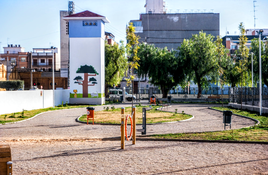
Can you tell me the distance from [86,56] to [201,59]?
17.5 meters

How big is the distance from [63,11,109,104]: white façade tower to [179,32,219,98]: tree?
14.9 m

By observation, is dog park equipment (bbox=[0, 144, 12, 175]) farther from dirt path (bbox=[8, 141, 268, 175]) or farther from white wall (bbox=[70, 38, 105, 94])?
white wall (bbox=[70, 38, 105, 94])

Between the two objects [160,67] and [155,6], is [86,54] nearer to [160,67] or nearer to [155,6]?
[160,67]

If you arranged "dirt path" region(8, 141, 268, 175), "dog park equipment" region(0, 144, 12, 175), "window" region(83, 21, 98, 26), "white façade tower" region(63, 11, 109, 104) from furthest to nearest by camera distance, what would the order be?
"window" region(83, 21, 98, 26) → "white façade tower" region(63, 11, 109, 104) → "dirt path" region(8, 141, 268, 175) → "dog park equipment" region(0, 144, 12, 175)

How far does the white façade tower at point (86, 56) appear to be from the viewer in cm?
→ 3756

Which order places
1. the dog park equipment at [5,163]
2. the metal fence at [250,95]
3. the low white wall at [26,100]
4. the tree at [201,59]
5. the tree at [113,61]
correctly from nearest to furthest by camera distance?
the dog park equipment at [5,163] < the low white wall at [26,100] < the metal fence at [250,95] < the tree at [201,59] < the tree at [113,61]

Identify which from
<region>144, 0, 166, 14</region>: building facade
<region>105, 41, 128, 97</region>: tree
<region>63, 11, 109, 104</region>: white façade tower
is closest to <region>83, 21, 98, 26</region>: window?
<region>63, 11, 109, 104</region>: white façade tower

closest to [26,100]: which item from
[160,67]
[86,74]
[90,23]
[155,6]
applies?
[86,74]

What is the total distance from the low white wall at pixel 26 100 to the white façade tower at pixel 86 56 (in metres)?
2.46

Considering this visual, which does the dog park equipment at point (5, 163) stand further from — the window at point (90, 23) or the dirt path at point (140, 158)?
the window at point (90, 23)

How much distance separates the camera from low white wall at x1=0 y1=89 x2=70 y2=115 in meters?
24.3

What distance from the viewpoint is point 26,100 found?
28188 mm

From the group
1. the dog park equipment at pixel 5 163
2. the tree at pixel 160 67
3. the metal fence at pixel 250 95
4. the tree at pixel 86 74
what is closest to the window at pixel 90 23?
the tree at pixel 86 74

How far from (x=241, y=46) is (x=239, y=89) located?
14.7 feet
